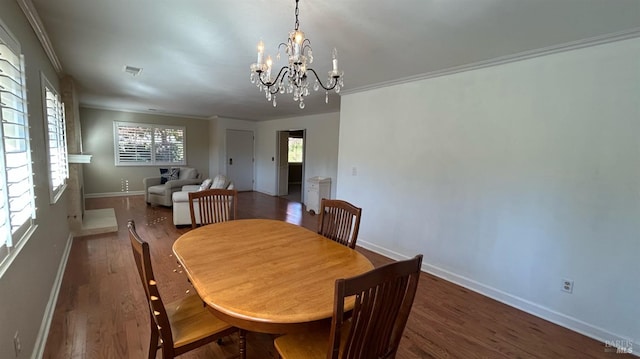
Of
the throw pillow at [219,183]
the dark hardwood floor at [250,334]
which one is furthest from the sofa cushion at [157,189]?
the dark hardwood floor at [250,334]

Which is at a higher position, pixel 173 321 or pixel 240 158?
pixel 240 158

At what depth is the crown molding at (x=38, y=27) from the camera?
182 cm

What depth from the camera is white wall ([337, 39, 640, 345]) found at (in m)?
2.04

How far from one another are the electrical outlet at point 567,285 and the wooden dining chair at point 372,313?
6.66 ft

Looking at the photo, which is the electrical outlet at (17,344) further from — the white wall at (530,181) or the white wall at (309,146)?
the white wall at (309,146)

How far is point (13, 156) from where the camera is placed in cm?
158

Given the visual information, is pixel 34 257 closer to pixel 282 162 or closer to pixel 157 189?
pixel 157 189

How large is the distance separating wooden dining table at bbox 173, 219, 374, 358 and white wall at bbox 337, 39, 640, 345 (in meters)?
1.78

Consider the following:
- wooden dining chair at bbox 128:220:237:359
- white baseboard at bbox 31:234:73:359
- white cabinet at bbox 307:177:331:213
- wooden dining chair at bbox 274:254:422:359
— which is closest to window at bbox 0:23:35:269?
wooden dining chair at bbox 128:220:237:359

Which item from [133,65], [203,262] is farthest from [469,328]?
[133,65]

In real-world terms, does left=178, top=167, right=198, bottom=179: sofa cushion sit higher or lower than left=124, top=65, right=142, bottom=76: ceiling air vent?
lower

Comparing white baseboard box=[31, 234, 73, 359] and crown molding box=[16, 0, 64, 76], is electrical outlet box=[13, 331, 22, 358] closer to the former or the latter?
white baseboard box=[31, 234, 73, 359]

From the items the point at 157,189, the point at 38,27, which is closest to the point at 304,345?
the point at 38,27

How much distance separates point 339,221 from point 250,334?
3.64 feet
